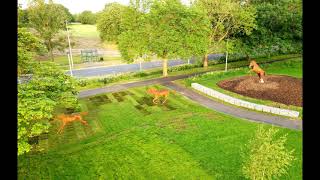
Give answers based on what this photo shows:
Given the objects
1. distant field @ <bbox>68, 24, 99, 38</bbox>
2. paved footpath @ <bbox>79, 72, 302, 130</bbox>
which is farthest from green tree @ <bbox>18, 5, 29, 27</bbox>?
distant field @ <bbox>68, 24, 99, 38</bbox>

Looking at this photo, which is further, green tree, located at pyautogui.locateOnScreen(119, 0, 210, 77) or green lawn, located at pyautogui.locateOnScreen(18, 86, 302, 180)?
green tree, located at pyautogui.locateOnScreen(119, 0, 210, 77)

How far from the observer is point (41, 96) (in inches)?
771

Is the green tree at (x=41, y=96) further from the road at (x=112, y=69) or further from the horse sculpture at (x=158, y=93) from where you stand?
the road at (x=112, y=69)

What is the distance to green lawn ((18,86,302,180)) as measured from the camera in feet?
64.2

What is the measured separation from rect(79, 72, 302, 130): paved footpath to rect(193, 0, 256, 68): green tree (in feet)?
33.3

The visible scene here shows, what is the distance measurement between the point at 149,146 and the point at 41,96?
359 inches

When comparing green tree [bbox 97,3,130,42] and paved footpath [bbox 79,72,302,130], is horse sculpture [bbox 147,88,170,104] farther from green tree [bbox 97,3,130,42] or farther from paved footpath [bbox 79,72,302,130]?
green tree [bbox 97,3,130,42]

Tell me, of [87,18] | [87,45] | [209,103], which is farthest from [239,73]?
[87,18]

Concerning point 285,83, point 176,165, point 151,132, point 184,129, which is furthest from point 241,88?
point 176,165

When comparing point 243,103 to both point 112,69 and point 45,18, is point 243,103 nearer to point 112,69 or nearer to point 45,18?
point 112,69
